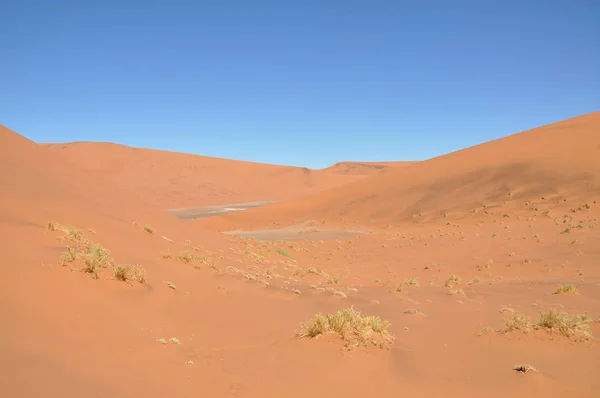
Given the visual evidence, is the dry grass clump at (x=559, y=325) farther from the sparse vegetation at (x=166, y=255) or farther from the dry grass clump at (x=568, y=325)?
the sparse vegetation at (x=166, y=255)

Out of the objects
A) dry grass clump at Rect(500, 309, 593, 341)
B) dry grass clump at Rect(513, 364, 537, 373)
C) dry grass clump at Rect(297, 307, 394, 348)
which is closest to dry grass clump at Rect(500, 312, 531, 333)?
dry grass clump at Rect(500, 309, 593, 341)

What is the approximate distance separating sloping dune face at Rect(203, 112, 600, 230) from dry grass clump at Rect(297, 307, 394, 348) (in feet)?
87.0

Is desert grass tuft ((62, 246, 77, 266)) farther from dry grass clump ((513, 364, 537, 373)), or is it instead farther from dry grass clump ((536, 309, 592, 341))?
dry grass clump ((536, 309, 592, 341))

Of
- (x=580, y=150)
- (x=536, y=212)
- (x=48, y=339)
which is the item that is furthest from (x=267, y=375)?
(x=580, y=150)

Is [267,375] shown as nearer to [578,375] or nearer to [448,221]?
[578,375]

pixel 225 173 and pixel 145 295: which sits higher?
pixel 225 173

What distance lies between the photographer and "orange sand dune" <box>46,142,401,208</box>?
74.7 meters

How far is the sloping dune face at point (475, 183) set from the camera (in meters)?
30.2

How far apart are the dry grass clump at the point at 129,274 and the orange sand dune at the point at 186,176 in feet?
204

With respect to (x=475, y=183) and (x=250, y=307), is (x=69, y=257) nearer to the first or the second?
(x=250, y=307)

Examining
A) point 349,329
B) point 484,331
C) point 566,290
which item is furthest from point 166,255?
point 566,290

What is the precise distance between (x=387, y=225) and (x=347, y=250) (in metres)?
12.6

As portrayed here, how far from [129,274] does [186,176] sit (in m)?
80.3

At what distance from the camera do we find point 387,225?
3394 centimetres
